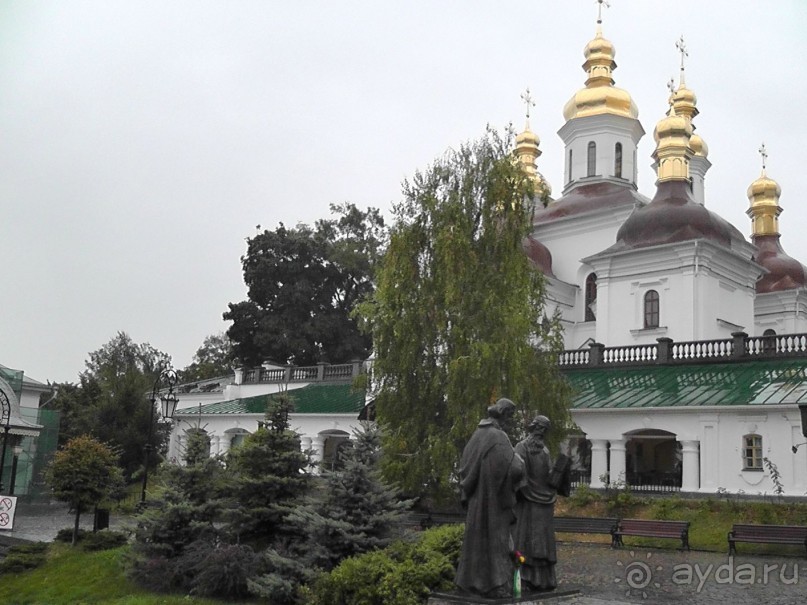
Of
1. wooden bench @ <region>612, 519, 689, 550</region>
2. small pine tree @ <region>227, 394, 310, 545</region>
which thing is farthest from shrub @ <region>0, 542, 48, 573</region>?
wooden bench @ <region>612, 519, 689, 550</region>

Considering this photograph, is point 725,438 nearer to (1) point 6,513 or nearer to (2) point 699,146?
(1) point 6,513

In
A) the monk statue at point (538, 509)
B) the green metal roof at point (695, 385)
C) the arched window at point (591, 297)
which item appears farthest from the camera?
the arched window at point (591, 297)

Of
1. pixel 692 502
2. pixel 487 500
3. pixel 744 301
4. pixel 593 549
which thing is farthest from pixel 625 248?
pixel 487 500

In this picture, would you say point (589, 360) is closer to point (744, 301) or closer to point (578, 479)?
point (578, 479)

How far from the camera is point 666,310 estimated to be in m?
32.7

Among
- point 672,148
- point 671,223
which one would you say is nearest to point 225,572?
point 671,223

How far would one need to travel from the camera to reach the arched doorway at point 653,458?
25.1m

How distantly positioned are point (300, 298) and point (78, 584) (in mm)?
31958

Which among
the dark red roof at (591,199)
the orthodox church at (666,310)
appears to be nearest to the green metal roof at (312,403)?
the orthodox church at (666,310)

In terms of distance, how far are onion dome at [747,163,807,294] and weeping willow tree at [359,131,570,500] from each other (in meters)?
24.1

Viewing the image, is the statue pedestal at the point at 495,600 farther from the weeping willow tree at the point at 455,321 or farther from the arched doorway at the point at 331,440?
the arched doorway at the point at 331,440

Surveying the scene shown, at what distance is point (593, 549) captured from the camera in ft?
56.2

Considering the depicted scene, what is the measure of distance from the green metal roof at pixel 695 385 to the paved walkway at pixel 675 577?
6443mm

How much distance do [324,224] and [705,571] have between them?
39257 millimetres
